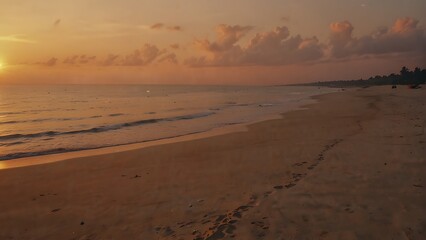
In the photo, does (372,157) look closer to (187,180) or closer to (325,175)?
(325,175)

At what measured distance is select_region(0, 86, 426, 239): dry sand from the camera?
662 cm

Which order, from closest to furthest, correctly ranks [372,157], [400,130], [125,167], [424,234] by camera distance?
[424,234] → [372,157] → [125,167] → [400,130]

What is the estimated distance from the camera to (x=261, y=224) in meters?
6.67

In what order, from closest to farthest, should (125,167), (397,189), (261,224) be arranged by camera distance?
(261,224) < (397,189) < (125,167)

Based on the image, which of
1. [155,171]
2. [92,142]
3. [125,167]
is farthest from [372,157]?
[92,142]

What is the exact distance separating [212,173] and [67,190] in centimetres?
454

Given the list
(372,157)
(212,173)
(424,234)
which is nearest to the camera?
(424,234)

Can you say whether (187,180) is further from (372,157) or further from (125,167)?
(372,157)

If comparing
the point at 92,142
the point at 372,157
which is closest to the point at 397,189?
the point at 372,157

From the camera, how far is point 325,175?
9859mm

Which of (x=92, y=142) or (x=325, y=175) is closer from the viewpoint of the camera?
(x=325, y=175)

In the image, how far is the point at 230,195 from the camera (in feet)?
28.2

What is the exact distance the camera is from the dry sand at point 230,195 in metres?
6.62

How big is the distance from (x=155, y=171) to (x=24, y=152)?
10.0 metres
